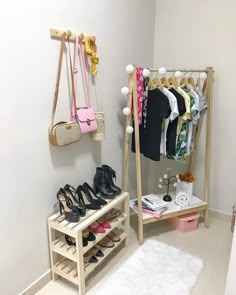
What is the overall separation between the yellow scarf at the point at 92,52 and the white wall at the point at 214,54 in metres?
1.06

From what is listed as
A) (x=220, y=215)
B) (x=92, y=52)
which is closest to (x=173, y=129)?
(x=92, y=52)

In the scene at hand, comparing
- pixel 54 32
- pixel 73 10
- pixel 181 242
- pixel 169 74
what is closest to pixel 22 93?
pixel 54 32

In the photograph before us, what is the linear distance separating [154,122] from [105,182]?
636 mm

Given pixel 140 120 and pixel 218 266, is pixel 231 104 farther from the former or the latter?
pixel 218 266

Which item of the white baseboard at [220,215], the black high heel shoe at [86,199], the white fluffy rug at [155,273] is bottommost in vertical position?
the white fluffy rug at [155,273]

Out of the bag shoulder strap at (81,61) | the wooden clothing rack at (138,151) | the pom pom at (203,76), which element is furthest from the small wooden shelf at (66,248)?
the pom pom at (203,76)

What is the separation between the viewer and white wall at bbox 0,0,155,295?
4.93 ft

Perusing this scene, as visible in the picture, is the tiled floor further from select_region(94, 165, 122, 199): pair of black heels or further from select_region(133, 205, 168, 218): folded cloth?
select_region(94, 165, 122, 199): pair of black heels

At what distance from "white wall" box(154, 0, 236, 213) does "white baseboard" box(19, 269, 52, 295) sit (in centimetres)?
173

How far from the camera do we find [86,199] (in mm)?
2039

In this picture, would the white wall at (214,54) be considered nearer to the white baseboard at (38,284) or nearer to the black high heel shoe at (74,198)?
the black high heel shoe at (74,198)

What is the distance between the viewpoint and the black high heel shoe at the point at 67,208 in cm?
178

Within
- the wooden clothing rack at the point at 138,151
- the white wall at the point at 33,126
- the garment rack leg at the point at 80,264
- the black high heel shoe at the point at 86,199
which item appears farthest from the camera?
the wooden clothing rack at the point at 138,151

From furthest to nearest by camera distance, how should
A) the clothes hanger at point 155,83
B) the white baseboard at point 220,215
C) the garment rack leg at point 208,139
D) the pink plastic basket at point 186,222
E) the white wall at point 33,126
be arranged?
the white baseboard at point 220,215, the pink plastic basket at point 186,222, the garment rack leg at point 208,139, the clothes hanger at point 155,83, the white wall at point 33,126
